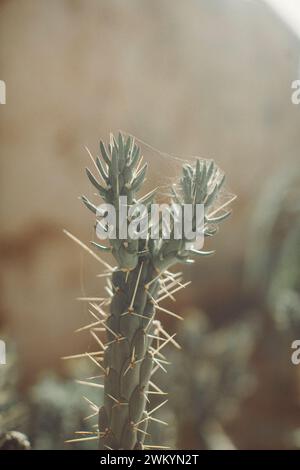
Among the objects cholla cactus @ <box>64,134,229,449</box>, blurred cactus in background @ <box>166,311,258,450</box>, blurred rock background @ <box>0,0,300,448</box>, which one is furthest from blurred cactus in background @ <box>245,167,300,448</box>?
cholla cactus @ <box>64,134,229,449</box>

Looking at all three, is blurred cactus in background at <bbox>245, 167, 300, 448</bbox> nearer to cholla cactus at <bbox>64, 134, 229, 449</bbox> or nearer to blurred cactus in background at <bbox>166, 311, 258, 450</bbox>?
blurred cactus in background at <bbox>166, 311, 258, 450</bbox>

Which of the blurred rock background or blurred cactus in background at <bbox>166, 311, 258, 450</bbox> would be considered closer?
blurred cactus in background at <bbox>166, 311, 258, 450</bbox>

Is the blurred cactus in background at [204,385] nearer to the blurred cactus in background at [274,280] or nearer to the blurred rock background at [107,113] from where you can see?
the blurred cactus in background at [274,280]

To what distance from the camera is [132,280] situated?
1.95 ft

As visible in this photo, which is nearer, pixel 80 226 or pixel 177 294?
pixel 80 226

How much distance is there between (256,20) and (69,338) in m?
1.27

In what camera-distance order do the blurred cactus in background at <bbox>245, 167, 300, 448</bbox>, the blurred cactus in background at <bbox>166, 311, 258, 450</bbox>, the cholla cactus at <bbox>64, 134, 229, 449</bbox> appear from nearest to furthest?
the cholla cactus at <bbox>64, 134, 229, 449</bbox> < the blurred cactus in background at <bbox>166, 311, 258, 450</bbox> < the blurred cactus in background at <bbox>245, 167, 300, 448</bbox>

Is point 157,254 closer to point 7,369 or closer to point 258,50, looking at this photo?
point 7,369

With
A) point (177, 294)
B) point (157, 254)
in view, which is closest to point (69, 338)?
A: point (177, 294)

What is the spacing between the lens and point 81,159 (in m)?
1.89

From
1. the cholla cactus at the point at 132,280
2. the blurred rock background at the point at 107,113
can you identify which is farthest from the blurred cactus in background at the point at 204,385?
the cholla cactus at the point at 132,280

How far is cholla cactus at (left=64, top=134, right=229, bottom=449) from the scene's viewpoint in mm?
566

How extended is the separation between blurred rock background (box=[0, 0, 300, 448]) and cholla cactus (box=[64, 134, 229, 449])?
1243 mm
